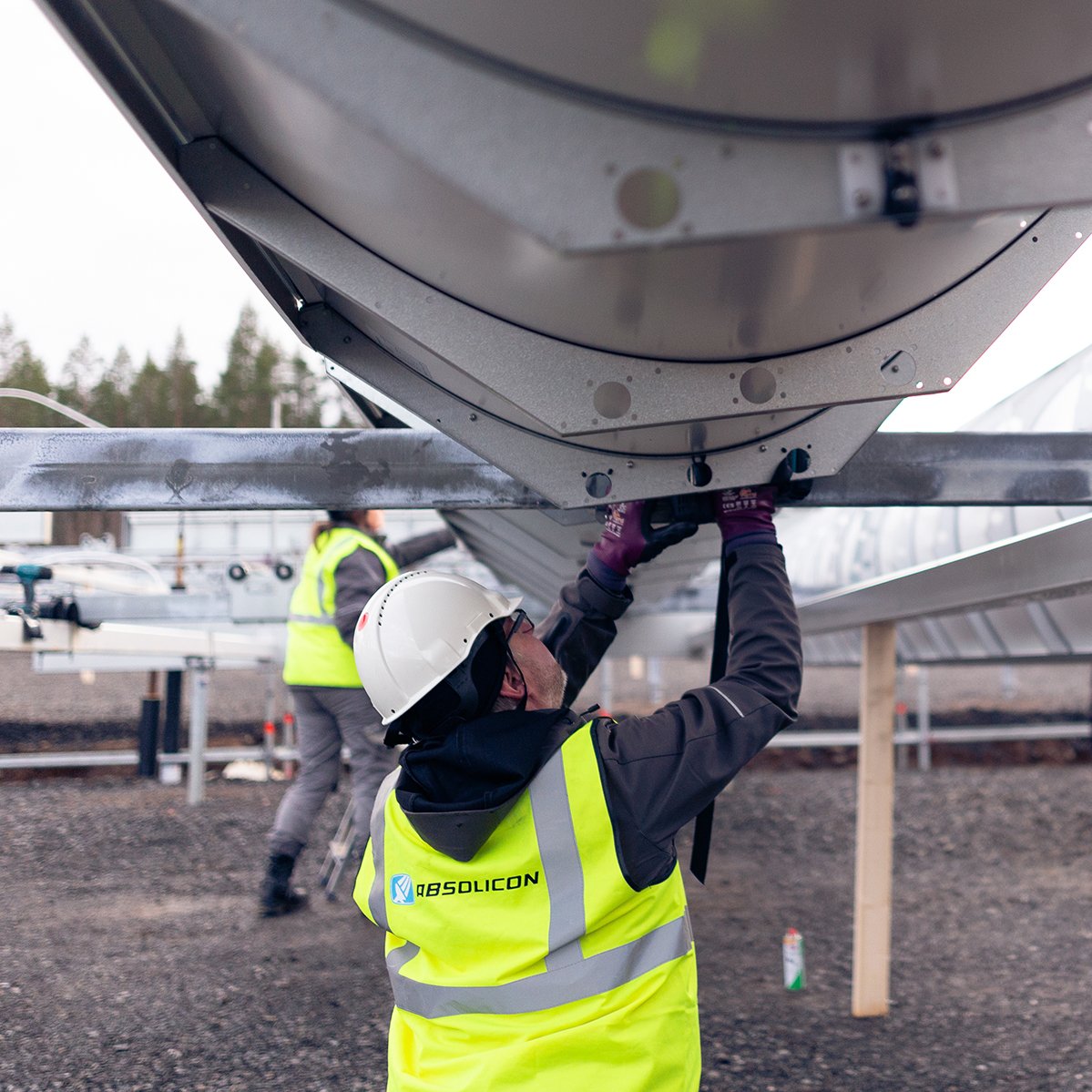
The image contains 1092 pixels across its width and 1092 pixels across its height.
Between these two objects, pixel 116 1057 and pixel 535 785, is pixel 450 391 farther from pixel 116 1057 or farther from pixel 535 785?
pixel 116 1057

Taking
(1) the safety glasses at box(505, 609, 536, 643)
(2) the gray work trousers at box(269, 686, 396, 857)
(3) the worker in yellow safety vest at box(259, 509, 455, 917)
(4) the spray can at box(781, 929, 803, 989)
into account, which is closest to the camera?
(1) the safety glasses at box(505, 609, 536, 643)

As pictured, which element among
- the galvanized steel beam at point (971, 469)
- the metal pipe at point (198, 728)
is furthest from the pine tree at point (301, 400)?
the galvanized steel beam at point (971, 469)

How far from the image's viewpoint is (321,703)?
465 cm

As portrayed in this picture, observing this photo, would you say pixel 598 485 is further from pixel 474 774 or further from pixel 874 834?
pixel 874 834

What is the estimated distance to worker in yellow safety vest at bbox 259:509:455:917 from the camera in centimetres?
433

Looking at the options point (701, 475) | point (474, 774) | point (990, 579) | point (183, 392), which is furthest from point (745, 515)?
point (183, 392)

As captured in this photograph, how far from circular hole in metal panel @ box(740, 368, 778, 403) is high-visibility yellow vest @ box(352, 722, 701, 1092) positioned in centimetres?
54

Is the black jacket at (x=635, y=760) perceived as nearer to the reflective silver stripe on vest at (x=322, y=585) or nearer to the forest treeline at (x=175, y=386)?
the reflective silver stripe on vest at (x=322, y=585)

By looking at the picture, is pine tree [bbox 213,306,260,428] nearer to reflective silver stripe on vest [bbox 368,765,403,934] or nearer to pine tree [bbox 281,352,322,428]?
pine tree [bbox 281,352,322,428]

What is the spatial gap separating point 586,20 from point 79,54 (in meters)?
0.59

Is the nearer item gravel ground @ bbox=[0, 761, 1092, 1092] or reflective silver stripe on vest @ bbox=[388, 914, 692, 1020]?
reflective silver stripe on vest @ bbox=[388, 914, 692, 1020]

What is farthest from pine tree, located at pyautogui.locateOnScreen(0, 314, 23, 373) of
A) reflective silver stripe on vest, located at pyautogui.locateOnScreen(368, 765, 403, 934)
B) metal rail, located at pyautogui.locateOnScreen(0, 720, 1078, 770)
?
reflective silver stripe on vest, located at pyautogui.locateOnScreen(368, 765, 403, 934)

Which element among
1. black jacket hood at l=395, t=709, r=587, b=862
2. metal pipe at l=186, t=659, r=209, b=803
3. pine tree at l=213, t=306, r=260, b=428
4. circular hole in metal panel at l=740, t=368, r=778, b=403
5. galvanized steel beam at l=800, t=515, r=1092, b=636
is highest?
pine tree at l=213, t=306, r=260, b=428

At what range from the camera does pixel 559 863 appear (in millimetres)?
1518
